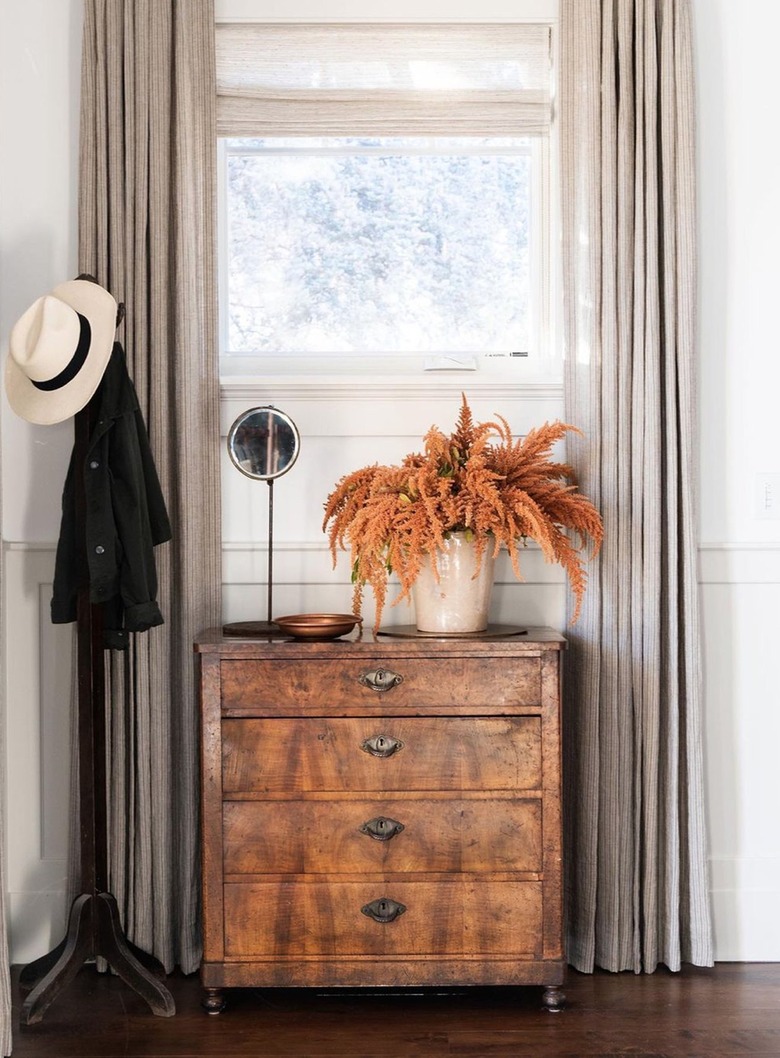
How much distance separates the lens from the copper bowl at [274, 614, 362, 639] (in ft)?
7.50

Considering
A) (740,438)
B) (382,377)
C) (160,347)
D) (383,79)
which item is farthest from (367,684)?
(383,79)

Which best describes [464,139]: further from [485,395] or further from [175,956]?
[175,956]

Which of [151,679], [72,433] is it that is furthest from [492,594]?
[72,433]

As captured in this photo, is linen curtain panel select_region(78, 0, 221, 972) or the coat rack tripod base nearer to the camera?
the coat rack tripod base

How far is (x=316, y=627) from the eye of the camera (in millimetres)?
2281

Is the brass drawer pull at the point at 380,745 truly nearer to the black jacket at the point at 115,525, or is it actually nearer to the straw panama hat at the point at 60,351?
the black jacket at the point at 115,525

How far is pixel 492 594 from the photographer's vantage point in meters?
2.64

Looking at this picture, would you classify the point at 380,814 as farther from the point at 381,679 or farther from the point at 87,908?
the point at 87,908

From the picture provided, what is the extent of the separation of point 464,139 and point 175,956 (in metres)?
2.26

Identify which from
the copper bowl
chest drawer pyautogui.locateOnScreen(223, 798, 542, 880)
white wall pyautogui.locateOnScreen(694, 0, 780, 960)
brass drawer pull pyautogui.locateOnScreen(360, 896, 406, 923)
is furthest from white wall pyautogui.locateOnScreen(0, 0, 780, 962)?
brass drawer pull pyautogui.locateOnScreen(360, 896, 406, 923)

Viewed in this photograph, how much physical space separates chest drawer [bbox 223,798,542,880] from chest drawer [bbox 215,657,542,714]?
0.21 m

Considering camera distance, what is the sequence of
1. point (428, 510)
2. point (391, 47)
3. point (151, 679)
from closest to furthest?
point (428, 510) → point (151, 679) → point (391, 47)

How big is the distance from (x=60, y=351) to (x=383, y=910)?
54.0 inches

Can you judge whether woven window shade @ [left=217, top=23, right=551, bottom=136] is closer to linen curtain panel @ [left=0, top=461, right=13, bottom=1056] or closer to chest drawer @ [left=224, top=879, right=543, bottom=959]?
linen curtain panel @ [left=0, top=461, right=13, bottom=1056]
